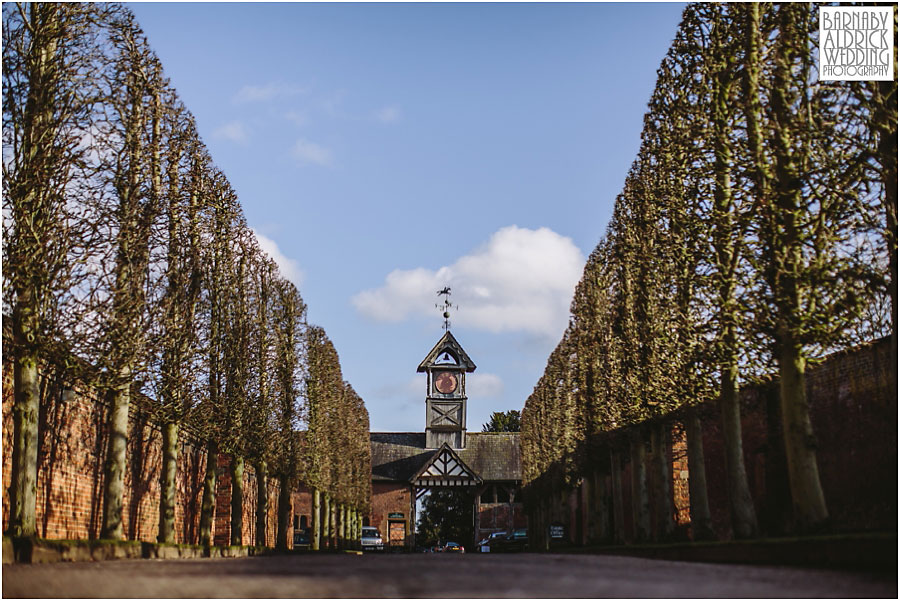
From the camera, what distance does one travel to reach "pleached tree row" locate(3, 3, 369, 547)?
44.7 feet

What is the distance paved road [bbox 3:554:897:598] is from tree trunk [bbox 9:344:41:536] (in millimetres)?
A: 3200

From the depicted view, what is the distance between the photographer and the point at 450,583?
821cm

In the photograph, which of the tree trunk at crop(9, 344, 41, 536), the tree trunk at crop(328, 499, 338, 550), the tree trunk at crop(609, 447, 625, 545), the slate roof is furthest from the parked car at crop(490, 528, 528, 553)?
the tree trunk at crop(9, 344, 41, 536)

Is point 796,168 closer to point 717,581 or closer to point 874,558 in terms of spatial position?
point 874,558

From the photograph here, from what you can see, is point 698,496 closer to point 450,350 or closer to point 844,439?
point 844,439

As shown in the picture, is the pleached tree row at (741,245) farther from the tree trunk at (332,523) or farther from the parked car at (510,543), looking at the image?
the parked car at (510,543)

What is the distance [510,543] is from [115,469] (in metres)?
39.0

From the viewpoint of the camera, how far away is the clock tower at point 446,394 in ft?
239

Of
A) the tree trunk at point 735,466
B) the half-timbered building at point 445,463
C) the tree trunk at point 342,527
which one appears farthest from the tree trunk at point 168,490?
the half-timbered building at point 445,463

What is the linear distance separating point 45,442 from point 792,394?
520 inches

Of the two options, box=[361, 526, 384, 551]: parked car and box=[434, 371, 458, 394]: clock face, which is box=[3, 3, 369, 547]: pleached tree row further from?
box=[434, 371, 458, 394]: clock face

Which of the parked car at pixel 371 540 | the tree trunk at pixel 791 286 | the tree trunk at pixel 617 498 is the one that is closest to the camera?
the tree trunk at pixel 791 286

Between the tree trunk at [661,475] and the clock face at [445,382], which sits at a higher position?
the clock face at [445,382]

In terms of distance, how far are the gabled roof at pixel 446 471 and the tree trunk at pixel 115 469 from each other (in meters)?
52.1
